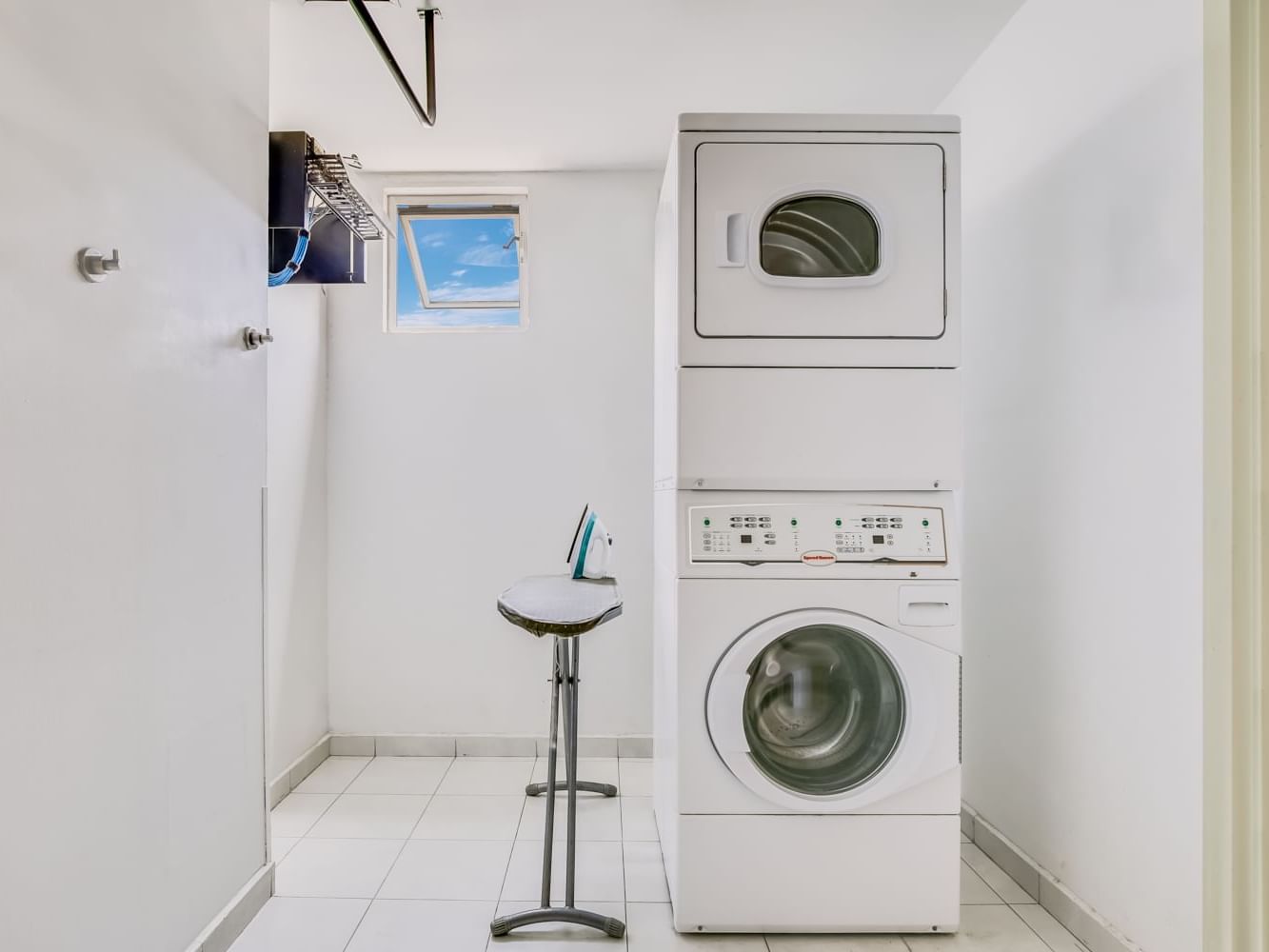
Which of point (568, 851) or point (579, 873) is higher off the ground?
point (568, 851)

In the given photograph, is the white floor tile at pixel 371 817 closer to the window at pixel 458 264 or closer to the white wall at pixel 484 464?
the white wall at pixel 484 464

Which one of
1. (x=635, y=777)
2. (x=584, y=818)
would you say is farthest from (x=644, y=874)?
(x=635, y=777)

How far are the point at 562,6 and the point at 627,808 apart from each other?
2608 millimetres

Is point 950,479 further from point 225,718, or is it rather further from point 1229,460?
point 225,718

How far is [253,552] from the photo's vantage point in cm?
208

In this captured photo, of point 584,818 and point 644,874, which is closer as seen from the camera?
point 644,874

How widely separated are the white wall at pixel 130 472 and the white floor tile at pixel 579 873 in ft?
2.39

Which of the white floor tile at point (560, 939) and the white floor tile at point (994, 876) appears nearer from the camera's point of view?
the white floor tile at point (560, 939)

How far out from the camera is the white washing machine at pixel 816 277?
2018mm

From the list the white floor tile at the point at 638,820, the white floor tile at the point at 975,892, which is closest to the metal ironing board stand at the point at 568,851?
the white floor tile at the point at 638,820

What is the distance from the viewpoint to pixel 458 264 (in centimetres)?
360

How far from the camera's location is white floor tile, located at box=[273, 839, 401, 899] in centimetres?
226

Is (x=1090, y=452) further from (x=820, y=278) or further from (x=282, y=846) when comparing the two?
(x=282, y=846)

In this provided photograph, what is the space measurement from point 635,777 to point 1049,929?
5.13 feet
